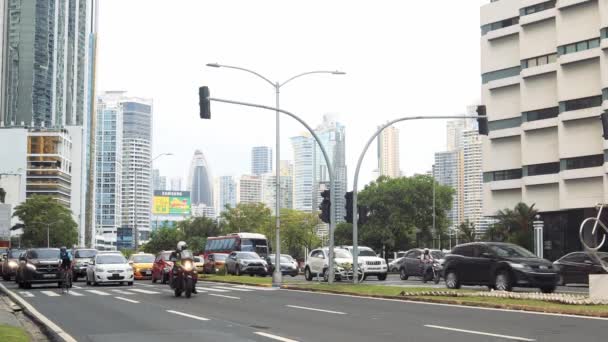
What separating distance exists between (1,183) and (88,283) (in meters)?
124

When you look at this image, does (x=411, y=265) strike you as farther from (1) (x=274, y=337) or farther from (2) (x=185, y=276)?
(1) (x=274, y=337)

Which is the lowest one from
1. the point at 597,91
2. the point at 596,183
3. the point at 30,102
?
the point at 596,183

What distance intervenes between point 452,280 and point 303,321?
40.9ft

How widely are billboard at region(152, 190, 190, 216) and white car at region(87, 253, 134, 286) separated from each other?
7339 centimetres

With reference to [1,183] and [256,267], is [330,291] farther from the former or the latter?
[1,183]

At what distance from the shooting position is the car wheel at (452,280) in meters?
26.3

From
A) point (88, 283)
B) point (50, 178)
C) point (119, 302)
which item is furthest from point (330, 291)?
point (50, 178)

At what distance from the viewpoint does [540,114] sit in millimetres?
68812

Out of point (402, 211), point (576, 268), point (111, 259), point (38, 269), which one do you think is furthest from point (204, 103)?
point (402, 211)

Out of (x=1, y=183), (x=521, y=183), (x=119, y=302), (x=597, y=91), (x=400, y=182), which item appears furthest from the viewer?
(x=1, y=183)

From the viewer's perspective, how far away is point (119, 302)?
851 inches

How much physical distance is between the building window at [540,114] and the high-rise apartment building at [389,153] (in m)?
107

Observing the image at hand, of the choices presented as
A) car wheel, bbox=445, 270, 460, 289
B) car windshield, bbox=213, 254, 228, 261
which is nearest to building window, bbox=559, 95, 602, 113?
car windshield, bbox=213, 254, 228, 261

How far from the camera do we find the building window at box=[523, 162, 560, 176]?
67.6 metres
